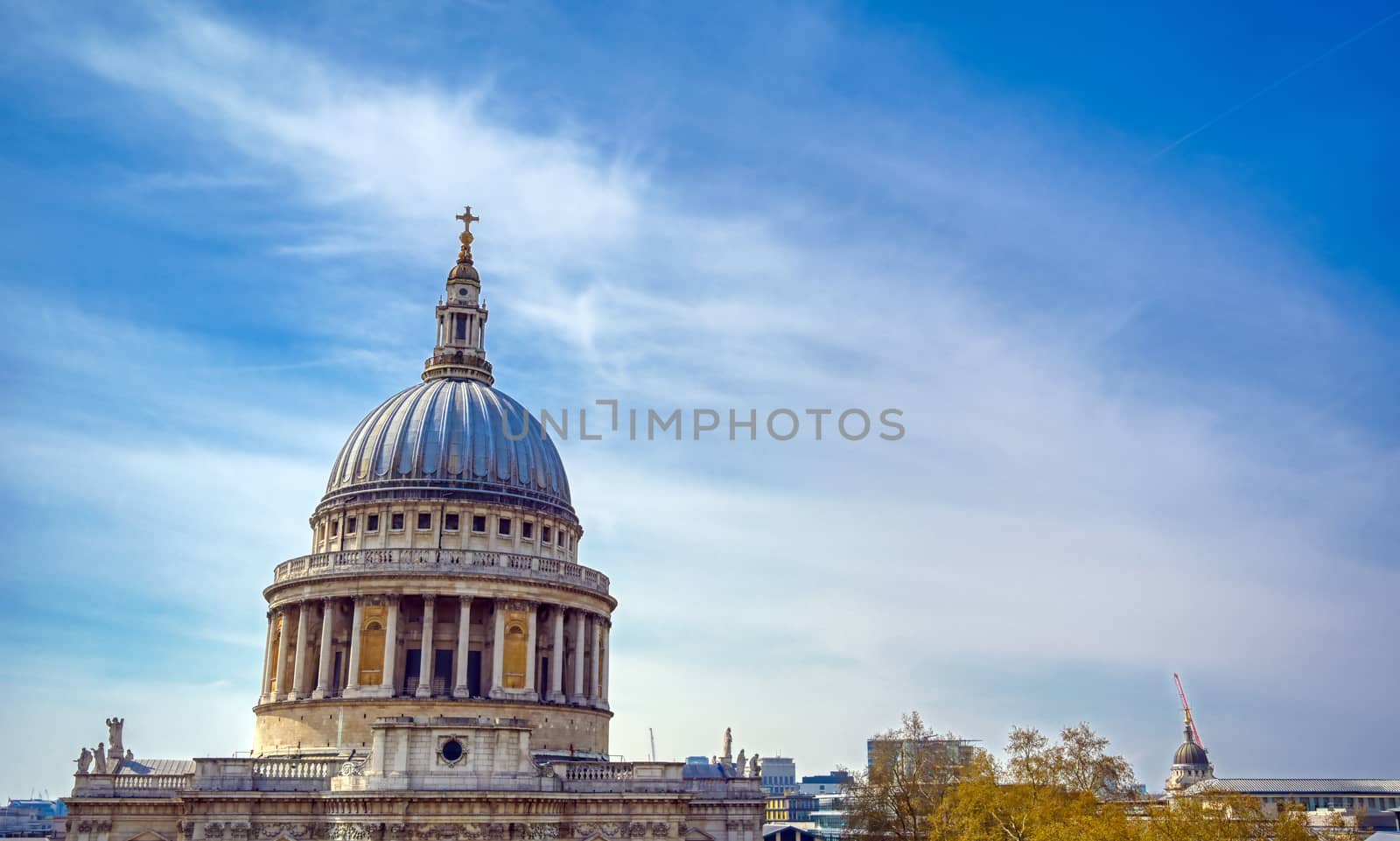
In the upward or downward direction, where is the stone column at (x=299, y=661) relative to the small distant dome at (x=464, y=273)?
downward

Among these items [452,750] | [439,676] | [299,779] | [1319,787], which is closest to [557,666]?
[439,676]

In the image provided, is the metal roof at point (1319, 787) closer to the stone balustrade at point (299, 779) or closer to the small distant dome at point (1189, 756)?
the small distant dome at point (1189, 756)

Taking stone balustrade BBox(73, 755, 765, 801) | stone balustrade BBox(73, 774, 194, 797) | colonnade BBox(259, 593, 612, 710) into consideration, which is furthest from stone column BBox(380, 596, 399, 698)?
stone balustrade BBox(73, 774, 194, 797)

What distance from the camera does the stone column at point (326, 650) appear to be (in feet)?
229

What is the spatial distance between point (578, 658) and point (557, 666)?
2293 millimetres

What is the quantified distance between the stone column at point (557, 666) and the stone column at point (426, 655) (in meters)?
6.93

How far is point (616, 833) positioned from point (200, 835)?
61.3 feet

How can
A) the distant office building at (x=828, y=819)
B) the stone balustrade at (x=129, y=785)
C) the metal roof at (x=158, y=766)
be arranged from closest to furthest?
1. the stone balustrade at (x=129, y=785)
2. the metal roof at (x=158, y=766)
3. the distant office building at (x=828, y=819)

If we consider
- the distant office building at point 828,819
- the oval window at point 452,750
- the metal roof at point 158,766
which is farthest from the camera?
the distant office building at point 828,819

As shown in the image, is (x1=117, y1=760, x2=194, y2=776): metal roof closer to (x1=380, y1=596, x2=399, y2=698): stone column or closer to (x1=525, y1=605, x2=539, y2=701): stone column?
(x1=380, y1=596, x2=399, y2=698): stone column

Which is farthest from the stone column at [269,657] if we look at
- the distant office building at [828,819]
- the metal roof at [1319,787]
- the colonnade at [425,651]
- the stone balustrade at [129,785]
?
the metal roof at [1319,787]

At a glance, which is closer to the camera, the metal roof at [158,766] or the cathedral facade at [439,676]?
the cathedral facade at [439,676]

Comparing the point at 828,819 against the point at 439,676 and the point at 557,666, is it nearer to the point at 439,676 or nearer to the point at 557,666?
the point at 557,666

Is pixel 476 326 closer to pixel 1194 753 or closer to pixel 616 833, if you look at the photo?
pixel 616 833
